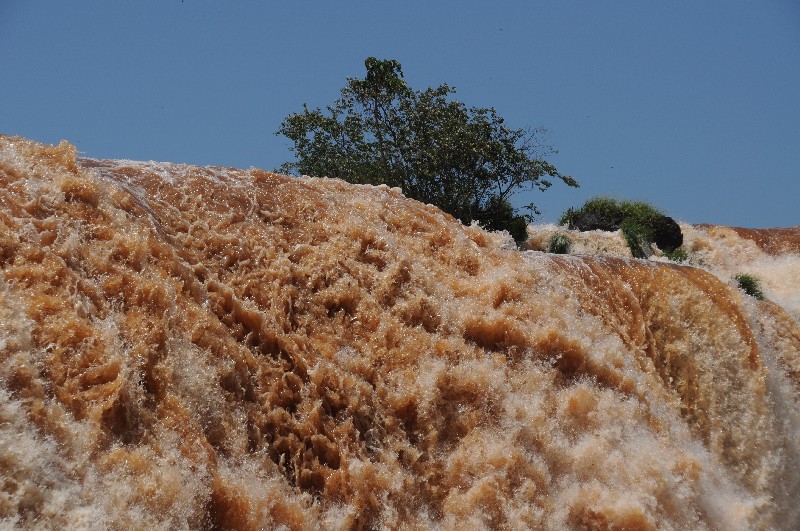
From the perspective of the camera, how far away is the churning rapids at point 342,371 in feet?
12.2

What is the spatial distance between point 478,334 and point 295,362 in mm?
1400

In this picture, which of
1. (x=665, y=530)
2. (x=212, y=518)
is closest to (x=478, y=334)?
(x=665, y=530)

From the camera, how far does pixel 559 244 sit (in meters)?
14.7

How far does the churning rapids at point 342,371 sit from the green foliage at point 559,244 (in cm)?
745

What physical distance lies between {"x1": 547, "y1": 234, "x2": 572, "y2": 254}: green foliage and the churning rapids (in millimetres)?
7455

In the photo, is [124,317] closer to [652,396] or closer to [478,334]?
[478,334]

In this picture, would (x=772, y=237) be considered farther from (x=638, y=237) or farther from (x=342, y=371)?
(x=342, y=371)

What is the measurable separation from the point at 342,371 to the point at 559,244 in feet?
34.0

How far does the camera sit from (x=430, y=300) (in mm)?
5617

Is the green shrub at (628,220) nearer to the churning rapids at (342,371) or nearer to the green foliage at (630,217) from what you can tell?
the green foliage at (630,217)

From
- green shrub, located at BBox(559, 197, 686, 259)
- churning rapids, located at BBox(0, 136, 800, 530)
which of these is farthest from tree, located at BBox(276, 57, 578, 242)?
churning rapids, located at BBox(0, 136, 800, 530)

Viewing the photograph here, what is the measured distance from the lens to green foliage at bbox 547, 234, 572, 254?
1467 centimetres

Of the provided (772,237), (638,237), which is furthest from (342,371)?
(772,237)

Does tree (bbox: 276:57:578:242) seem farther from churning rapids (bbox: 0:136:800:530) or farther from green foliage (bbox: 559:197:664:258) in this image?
churning rapids (bbox: 0:136:800:530)
